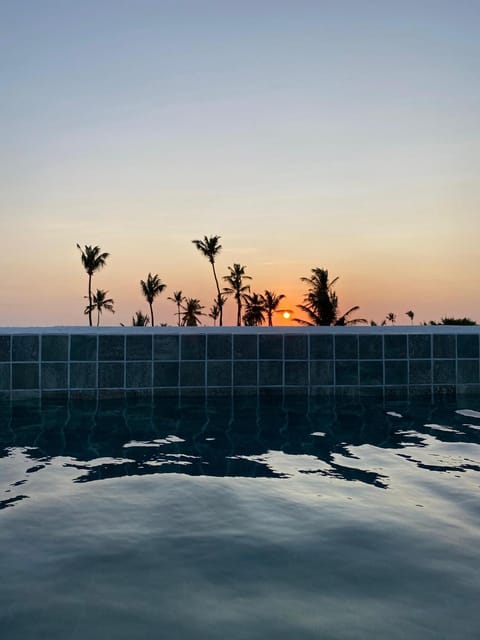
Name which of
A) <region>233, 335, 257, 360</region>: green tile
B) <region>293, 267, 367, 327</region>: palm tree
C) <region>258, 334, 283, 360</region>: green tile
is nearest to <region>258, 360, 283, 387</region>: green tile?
<region>258, 334, 283, 360</region>: green tile

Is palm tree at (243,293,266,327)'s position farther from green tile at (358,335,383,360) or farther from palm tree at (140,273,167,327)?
green tile at (358,335,383,360)

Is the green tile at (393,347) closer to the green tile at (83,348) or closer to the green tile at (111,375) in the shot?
the green tile at (111,375)

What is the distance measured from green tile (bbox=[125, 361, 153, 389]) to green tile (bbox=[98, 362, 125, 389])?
0.72 feet

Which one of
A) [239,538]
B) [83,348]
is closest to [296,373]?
[83,348]

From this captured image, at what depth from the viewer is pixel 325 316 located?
50.2m

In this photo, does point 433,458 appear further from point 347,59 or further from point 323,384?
point 347,59

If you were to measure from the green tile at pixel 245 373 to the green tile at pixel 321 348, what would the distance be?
7.65 feet

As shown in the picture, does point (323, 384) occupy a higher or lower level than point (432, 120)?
lower

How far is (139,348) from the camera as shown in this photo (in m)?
20.5

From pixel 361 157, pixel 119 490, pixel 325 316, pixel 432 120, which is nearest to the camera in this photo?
pixel 119 490

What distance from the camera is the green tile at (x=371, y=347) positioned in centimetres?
2148

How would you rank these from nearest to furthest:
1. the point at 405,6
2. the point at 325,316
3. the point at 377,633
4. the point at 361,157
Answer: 1. the point at 377,633
2. the point at 405,6
3. the point at 361,157
4. the point at 325,316

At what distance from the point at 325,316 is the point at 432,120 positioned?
28.9 meters

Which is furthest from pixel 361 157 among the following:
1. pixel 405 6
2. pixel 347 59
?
pixel 405 6
